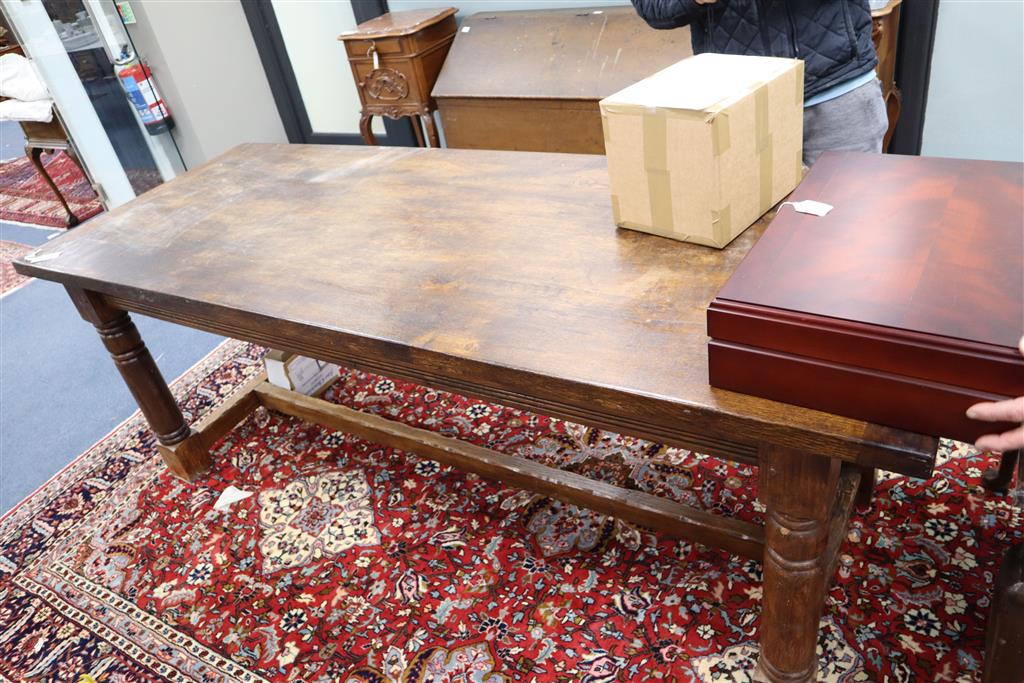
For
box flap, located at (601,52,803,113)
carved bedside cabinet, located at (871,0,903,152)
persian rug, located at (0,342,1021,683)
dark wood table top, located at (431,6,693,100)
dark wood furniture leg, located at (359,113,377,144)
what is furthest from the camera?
dark wood furniture leg, located at (359,113,377,144)

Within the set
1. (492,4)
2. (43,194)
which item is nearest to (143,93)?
(43,194)

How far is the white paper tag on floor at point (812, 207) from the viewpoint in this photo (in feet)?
3.57

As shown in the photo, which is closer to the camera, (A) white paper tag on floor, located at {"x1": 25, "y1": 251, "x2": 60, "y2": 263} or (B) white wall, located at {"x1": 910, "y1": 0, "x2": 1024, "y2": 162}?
(A) white paper tag on floor, located at {"x1": 25, "y1": 251, "x2": 60, "y2": 263}

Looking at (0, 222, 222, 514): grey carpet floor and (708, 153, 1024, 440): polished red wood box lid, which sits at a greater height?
(708, 153, 1024, 440): polished red wood box lid

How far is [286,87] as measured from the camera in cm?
457

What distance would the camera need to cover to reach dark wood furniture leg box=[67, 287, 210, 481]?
1.97m

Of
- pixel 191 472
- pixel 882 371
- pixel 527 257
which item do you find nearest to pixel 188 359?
pixel 191 472

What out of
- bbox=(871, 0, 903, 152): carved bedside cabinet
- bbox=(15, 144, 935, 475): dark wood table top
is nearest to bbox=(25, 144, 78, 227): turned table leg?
bbox=(15, 144, 935, 475): dark wood table top

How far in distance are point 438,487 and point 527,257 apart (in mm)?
908

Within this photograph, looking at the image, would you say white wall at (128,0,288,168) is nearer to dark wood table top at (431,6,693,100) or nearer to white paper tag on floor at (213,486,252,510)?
dark wood table top at (431,6,693,100)

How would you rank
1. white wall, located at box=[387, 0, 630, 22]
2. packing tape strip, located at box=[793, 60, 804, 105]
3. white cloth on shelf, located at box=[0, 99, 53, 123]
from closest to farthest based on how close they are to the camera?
packing tape strip, located at box=[793, 60, 804, 105] → white wall, located at box=[387, 0, 630, 22] → white cloth on shelf, located at box=[0, 99, 53, 123]

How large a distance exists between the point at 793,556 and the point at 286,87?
4402 millimetres

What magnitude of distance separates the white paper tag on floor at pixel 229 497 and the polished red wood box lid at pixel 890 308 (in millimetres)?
1645

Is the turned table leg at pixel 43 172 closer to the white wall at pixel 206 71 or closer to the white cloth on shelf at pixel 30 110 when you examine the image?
the white cloth on shelf at pixel 30 110
